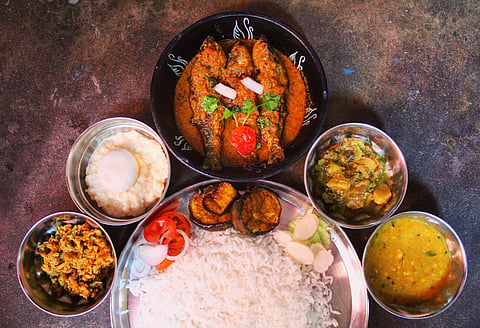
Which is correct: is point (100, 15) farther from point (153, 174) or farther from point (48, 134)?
point (153, 174)

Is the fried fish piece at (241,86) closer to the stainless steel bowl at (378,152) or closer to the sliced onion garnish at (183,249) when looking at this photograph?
the stainless steel bowl at (378,152)

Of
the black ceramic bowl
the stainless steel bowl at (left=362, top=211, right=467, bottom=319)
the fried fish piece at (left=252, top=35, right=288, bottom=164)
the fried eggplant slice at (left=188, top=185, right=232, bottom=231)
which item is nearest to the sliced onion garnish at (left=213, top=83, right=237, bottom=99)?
the fried fish piece at (left=252, top=35, right=288, bottom=164)

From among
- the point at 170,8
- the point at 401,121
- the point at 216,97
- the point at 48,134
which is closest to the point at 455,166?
the point at 401,121

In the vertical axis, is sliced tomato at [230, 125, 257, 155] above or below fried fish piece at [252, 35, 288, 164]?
Result: below

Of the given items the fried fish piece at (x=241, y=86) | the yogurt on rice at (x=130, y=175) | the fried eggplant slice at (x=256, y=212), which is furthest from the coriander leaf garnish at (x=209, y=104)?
the fried eggplant slice at (x=256, y=212)

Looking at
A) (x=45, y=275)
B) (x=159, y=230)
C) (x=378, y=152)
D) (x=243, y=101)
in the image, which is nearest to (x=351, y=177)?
(x=378, y=152)

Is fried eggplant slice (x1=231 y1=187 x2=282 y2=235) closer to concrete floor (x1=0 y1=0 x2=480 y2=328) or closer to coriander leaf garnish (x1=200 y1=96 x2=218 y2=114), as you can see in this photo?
concrete floor (x1=0 y1=0 x2=480 y2=328)

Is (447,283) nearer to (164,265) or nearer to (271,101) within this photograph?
(271,101)
